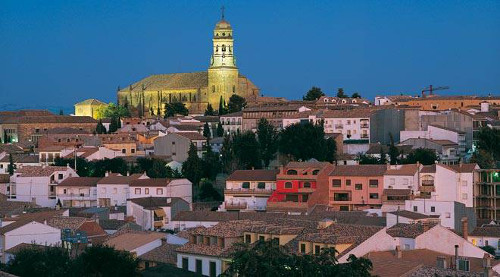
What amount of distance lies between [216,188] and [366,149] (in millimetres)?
9901

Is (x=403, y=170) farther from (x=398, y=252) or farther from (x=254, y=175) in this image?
(x=398, y=252)

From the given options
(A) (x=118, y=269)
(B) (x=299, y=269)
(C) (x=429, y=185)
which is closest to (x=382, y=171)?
(C) (x=429, y=185)

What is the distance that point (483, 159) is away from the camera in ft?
202

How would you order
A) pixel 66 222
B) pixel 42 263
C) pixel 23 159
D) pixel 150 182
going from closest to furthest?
1. pixel 42 263
2. pixel 66 222
3. pixel 150 182
4. pixel 23 159

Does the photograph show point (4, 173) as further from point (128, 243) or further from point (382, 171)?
point (128, 243)

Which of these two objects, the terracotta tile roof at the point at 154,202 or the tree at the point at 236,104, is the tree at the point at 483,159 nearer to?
the terracotta tile roof at the point at 154,202

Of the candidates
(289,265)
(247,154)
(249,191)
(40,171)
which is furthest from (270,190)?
(289,265)

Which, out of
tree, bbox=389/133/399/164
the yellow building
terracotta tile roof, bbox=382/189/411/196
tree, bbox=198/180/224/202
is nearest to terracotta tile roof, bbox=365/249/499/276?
terracotta tile roof, bbox=382/189/411/196

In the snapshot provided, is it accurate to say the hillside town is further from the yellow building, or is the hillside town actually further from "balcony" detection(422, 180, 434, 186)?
the yellow building

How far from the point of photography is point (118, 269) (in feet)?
116

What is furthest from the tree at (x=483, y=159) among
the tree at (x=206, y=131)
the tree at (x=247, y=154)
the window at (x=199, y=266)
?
the tree at (x=206, y=131)

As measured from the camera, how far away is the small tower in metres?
120

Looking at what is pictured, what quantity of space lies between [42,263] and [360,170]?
76.5 ft

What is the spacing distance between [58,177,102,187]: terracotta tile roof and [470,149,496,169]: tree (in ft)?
59.8
